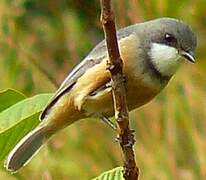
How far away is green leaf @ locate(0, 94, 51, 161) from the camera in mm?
1970

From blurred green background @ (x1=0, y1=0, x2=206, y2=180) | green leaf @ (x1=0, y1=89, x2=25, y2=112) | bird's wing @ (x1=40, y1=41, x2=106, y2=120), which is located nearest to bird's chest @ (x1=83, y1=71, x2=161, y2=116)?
bird's wing @ (x1=40, y1=41, x2=106, y2=120)

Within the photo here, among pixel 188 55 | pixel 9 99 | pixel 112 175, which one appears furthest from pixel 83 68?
pixel 112 175

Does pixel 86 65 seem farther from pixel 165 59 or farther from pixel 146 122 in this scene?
pixel 146 122

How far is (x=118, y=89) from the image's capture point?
6.03 feet

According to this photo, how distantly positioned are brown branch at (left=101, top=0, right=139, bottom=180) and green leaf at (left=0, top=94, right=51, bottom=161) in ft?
0.71

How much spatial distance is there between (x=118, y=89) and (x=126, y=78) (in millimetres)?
769

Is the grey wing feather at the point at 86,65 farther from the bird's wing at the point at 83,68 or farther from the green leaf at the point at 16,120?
the green leaf at the point at 16,120

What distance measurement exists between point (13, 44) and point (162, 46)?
1920mm

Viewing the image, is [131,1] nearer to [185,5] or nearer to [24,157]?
[185,5]

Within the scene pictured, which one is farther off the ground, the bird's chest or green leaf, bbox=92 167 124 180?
the bird's chest

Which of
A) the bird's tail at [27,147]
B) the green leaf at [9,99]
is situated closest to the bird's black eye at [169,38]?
the bird's tail at [27,147]

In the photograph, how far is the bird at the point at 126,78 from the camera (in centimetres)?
266

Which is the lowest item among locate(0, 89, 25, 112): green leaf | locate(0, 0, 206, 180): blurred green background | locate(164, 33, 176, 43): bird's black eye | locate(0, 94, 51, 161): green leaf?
locate(0, 0, 206, 180): blurred green background

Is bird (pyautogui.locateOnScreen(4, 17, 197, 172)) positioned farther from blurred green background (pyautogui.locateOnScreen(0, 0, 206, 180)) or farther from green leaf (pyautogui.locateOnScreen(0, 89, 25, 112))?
blurred green background (pyautogui.locateOnScreen(0, 0, 206, 180))
